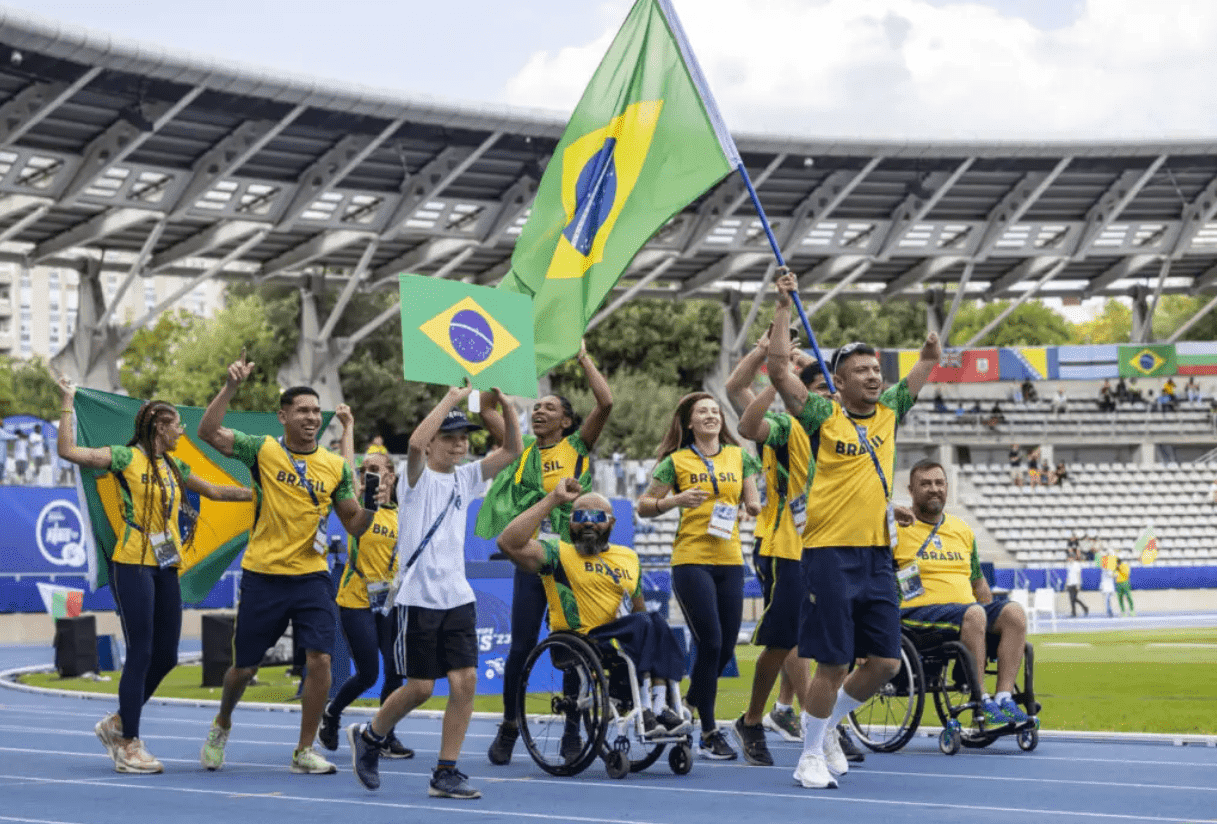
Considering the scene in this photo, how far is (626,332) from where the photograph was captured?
64875mm

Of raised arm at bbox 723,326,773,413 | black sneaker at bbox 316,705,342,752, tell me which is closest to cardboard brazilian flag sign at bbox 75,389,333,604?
black sneaker at bbox 316,705,342,752

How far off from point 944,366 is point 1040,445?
383cm

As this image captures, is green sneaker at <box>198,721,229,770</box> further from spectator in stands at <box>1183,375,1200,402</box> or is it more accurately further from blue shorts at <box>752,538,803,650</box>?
spectator in stands at <box>1183,375,1200,402</box>

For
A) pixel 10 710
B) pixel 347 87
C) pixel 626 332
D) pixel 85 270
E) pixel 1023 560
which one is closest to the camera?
pixel 10 710

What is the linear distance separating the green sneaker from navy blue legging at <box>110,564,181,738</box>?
36cm

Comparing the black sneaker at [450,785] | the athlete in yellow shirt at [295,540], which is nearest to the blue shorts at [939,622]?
the black sneaker at [450,785]

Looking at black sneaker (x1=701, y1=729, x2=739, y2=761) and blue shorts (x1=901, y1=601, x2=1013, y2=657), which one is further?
blue shorts (x1=901, y1=601, x2=1013, y2=657)

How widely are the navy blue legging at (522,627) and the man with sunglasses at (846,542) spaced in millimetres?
1841

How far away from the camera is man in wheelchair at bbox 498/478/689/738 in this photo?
7934 millimetres

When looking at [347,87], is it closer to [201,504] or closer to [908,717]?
[201,504]

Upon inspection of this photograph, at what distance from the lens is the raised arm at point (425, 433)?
7.06m

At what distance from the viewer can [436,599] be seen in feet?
23.7

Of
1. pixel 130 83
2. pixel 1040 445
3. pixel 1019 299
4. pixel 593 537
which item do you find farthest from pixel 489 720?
pixel 1040 445

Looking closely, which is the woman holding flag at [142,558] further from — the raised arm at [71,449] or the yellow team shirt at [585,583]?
the yellow team shirt at [585,583]
